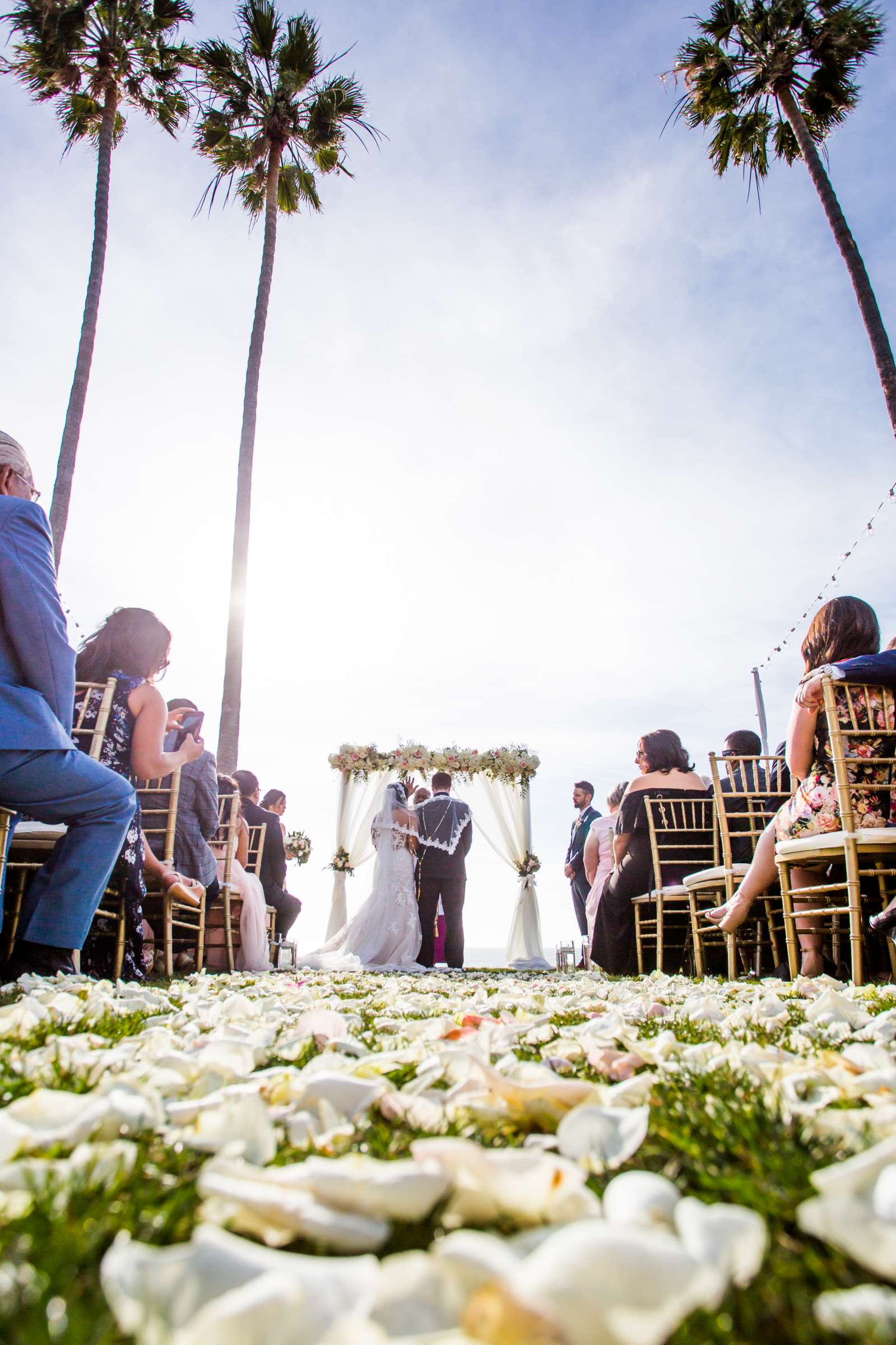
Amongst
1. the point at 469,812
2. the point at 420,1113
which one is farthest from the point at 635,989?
the point at 469,812

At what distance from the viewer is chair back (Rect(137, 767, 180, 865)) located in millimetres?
4180

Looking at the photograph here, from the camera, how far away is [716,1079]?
101 centimetres

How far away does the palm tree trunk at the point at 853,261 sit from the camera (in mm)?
7371

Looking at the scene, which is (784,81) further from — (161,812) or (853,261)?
(161,812)

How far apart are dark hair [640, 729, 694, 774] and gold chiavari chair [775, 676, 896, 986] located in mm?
1996

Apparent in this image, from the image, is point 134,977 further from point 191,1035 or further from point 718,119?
point 718,119

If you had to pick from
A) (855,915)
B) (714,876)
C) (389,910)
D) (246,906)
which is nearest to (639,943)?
(714,876)

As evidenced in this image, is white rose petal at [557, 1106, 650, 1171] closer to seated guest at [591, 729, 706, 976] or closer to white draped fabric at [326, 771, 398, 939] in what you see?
seated guest at [591, 729, 706, 976]

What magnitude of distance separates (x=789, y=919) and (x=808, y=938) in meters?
0.34

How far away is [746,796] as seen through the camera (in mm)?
4605

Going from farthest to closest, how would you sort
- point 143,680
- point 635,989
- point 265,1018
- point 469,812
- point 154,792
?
point 469,812
point 154,792
point 143,680
point 635,989
point 265,1018

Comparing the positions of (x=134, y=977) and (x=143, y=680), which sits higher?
(x=143, y=680)

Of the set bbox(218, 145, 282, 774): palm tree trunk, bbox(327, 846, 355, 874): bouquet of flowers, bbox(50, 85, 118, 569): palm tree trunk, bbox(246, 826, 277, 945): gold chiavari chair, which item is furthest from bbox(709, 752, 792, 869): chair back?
bbox(327, 846, 355, 874): bouquet of flowers

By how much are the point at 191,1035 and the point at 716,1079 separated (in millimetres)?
931
